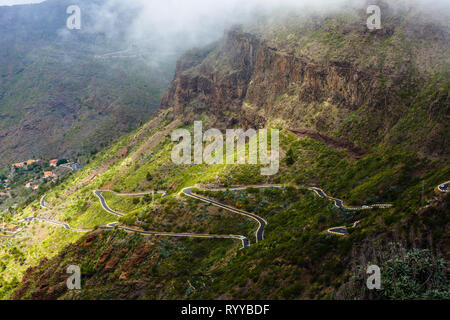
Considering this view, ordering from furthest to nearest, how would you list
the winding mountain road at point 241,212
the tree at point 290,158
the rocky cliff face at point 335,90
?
the tree at point 290,158 < the rocky cliff face at point 335,90 < the winding mountain road at point 241,212

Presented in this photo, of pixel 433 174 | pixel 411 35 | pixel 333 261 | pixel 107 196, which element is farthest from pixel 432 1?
pixel 107 196

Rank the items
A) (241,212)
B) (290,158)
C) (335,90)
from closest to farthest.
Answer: (241,212), (290,158), (335,90)

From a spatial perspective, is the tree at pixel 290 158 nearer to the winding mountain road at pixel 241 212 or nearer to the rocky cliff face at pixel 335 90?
the rocky cliff face at pixel 335 90

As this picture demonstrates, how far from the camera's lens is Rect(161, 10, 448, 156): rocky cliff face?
6047 centimetres

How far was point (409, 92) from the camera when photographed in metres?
61.7

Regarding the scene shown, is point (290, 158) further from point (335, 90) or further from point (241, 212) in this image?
point (335, 90)

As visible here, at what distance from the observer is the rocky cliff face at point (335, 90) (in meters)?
60.5

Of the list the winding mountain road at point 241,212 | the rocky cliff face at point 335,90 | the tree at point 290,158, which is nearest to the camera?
the winding mountain road at point 241,212

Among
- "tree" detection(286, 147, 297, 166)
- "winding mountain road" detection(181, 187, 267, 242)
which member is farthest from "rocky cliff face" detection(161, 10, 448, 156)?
"winding mountain road" detection(181, 187, 267, 242)

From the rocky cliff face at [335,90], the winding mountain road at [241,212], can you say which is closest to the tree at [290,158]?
the rocky cliff face at [335,90]

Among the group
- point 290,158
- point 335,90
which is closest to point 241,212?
point 290,158

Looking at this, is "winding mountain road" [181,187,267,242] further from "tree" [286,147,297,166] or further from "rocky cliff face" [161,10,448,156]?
"rocky cliff face" [161,10,448,156]

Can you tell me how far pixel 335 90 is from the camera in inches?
2916

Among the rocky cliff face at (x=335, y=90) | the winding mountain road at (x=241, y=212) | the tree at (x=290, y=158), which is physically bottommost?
the winding mountain road at (x=241, y=212)
